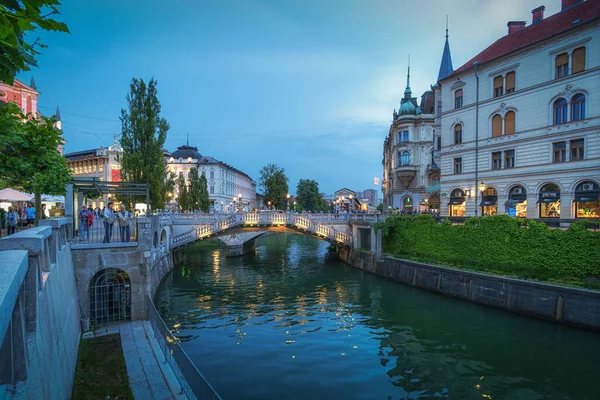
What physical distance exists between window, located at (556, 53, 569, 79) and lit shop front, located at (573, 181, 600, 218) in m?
9.66

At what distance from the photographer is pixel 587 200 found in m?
29.4

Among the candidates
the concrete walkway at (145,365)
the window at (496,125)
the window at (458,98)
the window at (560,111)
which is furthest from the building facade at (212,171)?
the concrete walkway at (145,365)

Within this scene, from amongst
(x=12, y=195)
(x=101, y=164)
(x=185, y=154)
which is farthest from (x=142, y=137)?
(x=185, y=154)

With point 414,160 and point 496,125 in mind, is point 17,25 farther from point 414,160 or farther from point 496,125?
point 414,160

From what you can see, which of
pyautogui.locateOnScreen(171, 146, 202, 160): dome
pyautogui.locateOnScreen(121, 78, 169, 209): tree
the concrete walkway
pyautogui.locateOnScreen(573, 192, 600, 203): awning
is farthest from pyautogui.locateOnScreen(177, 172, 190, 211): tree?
pyautogui.locateOnScreen(573, 192, 600, 203): awning

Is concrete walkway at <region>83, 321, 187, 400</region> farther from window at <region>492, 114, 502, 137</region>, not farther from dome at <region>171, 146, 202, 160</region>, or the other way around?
dome at <region>171, 146, 202, 160</region>

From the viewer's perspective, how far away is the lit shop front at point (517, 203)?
33875mm

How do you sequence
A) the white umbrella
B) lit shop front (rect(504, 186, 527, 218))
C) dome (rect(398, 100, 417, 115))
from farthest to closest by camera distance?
dome (rect(398, 100, 417, 115))
lit shop front (rect(504, 186, 527, 218))
the white umbrella

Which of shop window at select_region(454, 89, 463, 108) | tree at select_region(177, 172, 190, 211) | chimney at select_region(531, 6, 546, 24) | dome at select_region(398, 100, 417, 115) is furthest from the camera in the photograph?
tree at select_region(177, 172, 190, 211)

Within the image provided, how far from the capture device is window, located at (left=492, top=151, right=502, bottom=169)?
35.9m

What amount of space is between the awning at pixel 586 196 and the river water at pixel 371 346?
15045mm

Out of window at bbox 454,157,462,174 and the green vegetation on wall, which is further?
window at bbox 454,157,462,174

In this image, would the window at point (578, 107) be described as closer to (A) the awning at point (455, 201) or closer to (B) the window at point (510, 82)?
(B) the window at point (510, 82)

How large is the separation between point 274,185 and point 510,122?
45.4 m
